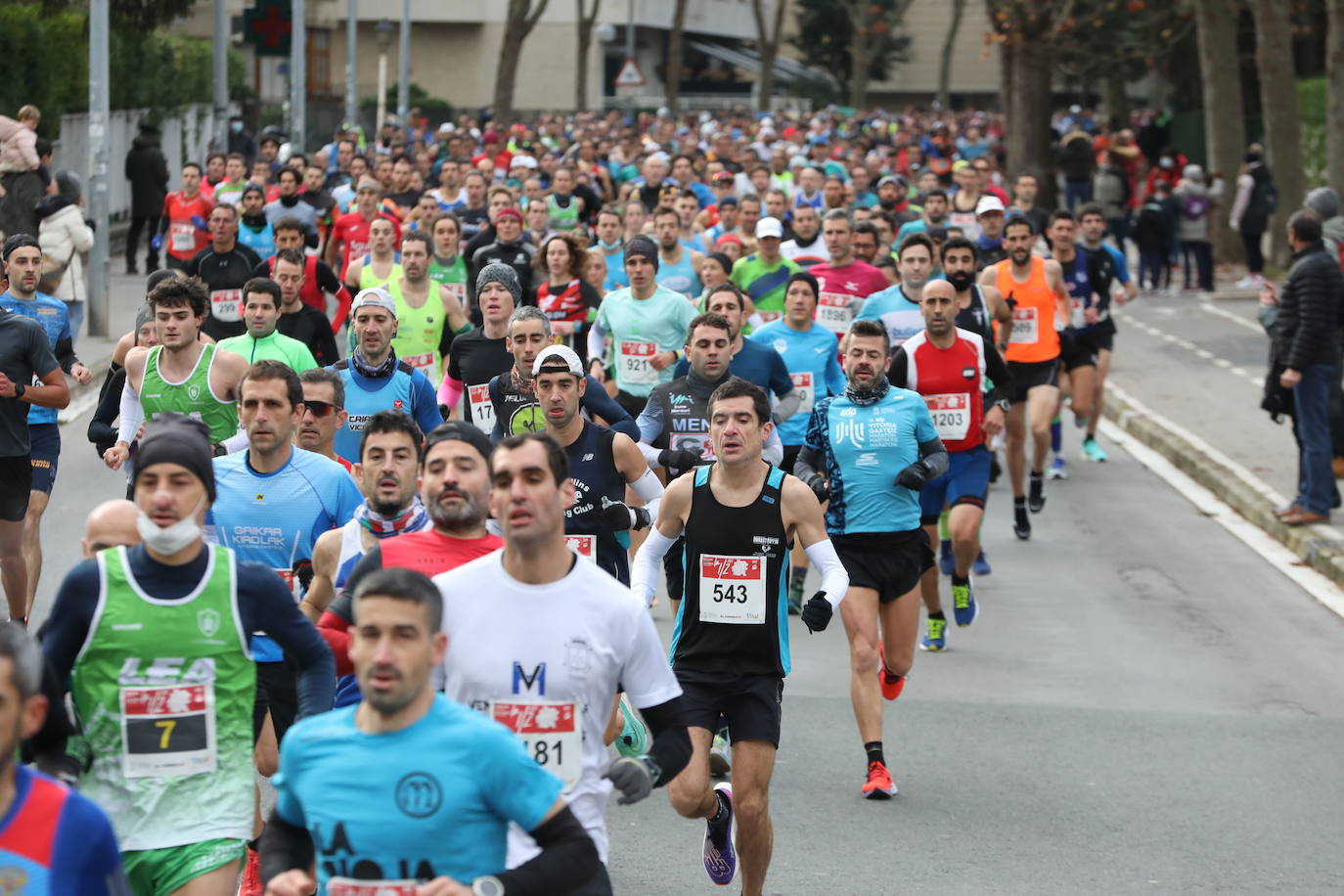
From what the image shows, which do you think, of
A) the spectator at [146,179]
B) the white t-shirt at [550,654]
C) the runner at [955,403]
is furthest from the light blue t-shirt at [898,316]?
the spectator at [146,179]

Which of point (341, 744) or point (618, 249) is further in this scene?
point (618, 249)

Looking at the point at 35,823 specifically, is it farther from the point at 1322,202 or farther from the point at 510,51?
the point at 510,51

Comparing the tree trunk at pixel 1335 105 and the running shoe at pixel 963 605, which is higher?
the tree trunk at pixel 1335 105

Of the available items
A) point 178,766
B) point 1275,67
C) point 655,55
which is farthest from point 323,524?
point 655,55

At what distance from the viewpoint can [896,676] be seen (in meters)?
9.32

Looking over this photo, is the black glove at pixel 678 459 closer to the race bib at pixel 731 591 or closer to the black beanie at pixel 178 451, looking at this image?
the race bib at pixel 731 591

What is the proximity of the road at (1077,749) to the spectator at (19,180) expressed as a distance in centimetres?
450

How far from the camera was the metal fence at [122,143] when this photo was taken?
2879cm

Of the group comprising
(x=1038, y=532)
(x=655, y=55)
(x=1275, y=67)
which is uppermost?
(x=655, y=55)

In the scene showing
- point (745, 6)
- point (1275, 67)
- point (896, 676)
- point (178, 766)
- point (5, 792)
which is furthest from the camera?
point (745, 6)

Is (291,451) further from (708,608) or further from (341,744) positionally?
(341,744)

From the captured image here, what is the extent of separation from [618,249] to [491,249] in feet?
5.05

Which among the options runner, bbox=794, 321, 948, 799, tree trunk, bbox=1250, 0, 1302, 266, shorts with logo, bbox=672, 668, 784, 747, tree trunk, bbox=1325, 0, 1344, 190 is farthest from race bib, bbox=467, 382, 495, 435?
tree trunk, bbox=1250, 0, 1302, 266

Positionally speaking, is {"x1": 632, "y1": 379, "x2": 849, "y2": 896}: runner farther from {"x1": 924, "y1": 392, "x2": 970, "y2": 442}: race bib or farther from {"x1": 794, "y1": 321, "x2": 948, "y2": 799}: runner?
{"x1": 924, "y1": 392, "x2": 970, "y2": 442}: race bib
